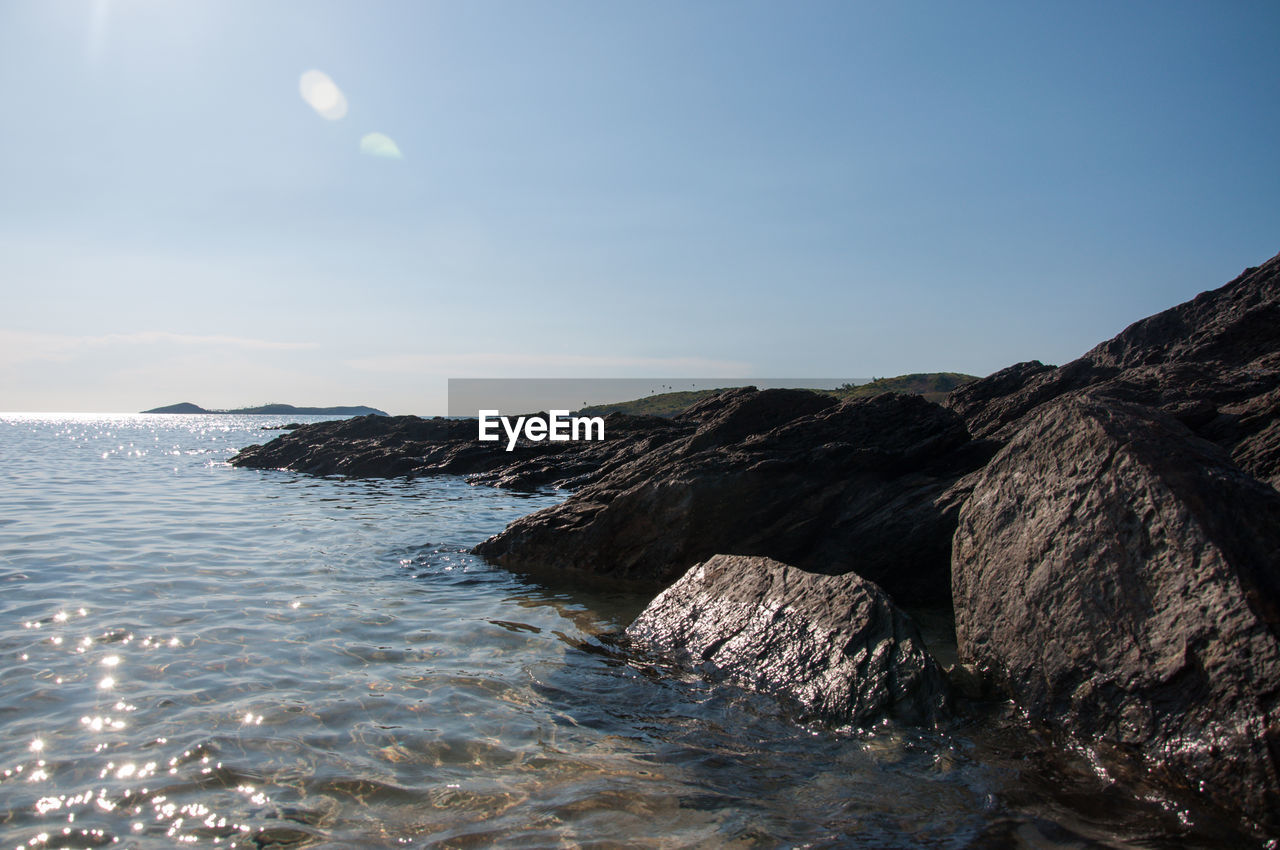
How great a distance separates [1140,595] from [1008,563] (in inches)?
44.1

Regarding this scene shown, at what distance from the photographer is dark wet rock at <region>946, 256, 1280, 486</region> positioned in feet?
29.9

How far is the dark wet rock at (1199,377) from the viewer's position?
9.11 m

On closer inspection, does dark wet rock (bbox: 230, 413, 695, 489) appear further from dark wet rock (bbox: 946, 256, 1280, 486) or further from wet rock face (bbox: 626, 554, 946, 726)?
wet rock face (bbox: 626, 554, 946, 726)

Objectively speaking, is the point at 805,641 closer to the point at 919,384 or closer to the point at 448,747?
the point at 448,747

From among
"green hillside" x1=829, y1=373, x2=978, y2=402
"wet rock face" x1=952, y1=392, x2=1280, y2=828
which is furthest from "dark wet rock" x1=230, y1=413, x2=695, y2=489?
"green hillside" x1=829, y1=373, x2=978, y2=402

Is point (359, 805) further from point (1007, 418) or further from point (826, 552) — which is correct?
point (1007, 418)

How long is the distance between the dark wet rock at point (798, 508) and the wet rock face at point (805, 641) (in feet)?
9.37

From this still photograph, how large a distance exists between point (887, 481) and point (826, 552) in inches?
66.0

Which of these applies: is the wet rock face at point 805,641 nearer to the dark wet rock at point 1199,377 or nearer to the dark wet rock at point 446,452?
the dark wet rock at point 1199,377

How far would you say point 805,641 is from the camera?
632 cm

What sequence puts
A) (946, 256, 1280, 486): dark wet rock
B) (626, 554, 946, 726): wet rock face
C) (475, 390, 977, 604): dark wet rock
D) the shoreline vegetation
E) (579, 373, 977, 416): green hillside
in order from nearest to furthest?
1. the shoreline vegetation
2. (626, 554, 946, 726): wet rock face
3. (946, 256, 1280, 486): dark wet rock
4. (475, 390, 977, 604): dark wet rock
5. (579, 373, 977, 416): green hillside

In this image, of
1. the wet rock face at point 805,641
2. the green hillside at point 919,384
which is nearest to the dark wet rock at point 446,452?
the wet rock face at point 805,641

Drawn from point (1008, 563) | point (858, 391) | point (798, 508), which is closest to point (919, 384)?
point (858, 391)

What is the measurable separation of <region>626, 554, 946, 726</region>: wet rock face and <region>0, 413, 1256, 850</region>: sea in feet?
0.79
